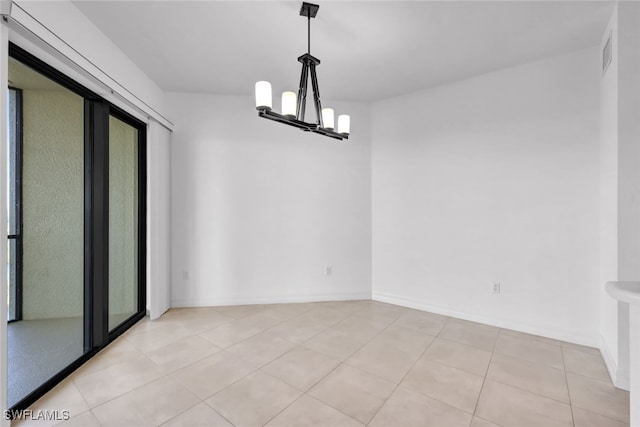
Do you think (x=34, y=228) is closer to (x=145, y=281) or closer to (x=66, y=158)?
(x=66, y=158)

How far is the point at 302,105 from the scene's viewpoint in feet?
7.43

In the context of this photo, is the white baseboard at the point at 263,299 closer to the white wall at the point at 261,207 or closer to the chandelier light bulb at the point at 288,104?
the white wall at the point at 261,207

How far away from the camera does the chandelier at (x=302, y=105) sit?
6.31ft

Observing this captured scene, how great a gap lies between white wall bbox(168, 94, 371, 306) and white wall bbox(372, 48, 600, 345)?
0.37 m

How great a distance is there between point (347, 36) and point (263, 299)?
3252 millimetres

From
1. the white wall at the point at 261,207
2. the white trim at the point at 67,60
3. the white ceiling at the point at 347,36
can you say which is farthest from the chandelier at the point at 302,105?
the white wall at the point at 261,207

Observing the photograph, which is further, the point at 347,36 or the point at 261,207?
the point at 261,207

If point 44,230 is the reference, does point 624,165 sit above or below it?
above

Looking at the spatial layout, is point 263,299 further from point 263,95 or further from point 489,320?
point 263,95

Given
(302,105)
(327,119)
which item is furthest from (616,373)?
(302,105)

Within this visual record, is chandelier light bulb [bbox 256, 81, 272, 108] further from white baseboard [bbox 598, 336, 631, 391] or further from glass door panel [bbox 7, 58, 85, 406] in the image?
white baseboard [bbox 598, 336, 631, 391]

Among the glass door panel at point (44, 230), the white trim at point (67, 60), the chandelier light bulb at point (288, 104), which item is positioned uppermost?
the white trim at point (67, 60)

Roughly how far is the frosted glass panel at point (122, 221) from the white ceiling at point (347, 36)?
84 cm

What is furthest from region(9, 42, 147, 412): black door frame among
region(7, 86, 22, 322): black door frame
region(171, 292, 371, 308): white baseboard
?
region(171, 292, 371, 308): white baseboard
